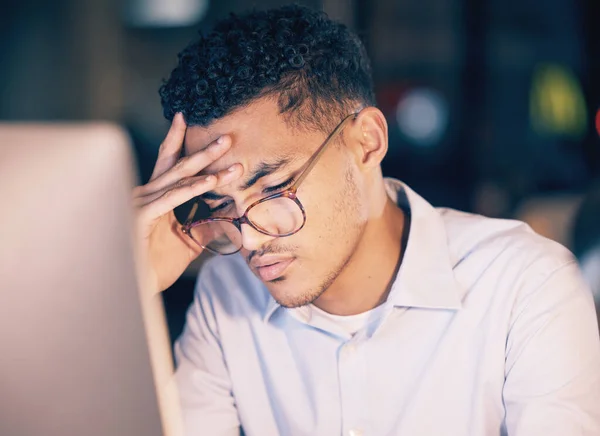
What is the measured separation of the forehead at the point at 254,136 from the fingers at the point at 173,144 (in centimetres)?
6

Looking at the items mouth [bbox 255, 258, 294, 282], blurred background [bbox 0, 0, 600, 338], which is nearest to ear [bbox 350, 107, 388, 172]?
mouth [bbox 255, 258, 294, 282]

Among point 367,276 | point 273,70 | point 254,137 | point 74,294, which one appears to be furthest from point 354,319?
point 74,294

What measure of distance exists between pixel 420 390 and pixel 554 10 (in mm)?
4466

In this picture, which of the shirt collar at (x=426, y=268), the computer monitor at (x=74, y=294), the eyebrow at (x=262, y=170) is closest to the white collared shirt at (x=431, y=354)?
the shirt collar at (x=426, y=268)

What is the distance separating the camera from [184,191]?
3.81 ft

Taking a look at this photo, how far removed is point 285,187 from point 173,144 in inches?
10.2

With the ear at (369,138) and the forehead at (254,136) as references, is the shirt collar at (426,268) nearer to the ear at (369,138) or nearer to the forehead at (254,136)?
the ear at (369,138)

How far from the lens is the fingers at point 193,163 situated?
1.17m

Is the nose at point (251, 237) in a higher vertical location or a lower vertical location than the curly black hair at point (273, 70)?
lower

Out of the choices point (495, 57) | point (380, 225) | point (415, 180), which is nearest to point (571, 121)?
point (495, 57)

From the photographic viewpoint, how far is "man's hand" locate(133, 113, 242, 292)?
3.81 feet

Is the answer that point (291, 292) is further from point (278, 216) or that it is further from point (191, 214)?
point (191, 214)

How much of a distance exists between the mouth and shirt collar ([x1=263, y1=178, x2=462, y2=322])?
15 cm

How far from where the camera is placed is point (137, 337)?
0.53 m
